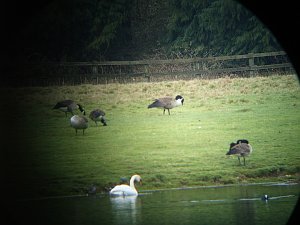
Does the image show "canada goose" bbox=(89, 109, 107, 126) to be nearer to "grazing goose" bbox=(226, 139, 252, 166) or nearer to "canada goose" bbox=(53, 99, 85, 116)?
"canada goose" bbox=(53, 99, 85, 116)

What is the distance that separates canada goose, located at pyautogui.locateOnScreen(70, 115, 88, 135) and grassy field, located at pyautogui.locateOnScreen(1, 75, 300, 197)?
323 millimetres

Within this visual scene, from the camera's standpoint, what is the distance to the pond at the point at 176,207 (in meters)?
13.2

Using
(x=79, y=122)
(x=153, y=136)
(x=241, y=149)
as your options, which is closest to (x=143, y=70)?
(x=153, y=136)

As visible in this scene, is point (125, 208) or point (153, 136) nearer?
point (125, 208)

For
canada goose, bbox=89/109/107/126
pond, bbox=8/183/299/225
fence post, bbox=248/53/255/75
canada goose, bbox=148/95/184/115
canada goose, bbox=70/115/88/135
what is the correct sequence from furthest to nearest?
fence post, bbox=248/53/255/75 → canada goose, bbox=148/95/184/115 → canada goose, bbox=89/109/107/126 → canada goose, bbox=70/115/88/135 → pond, bbox=8/183/299/225

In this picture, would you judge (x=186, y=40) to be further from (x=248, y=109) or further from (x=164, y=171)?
(x=164, y=171)

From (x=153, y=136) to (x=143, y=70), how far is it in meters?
4.18

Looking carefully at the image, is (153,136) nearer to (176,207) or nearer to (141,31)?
(141,31)

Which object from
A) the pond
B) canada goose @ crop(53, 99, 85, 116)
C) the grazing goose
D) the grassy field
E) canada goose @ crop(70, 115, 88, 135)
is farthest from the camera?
canada goose @ crop(53, 99, 85, 116)

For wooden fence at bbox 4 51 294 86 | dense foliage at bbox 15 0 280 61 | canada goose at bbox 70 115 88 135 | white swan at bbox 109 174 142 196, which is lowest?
white swan at bbox 109 174 142 196

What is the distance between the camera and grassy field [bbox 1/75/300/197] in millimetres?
19766

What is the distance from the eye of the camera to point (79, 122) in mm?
22203

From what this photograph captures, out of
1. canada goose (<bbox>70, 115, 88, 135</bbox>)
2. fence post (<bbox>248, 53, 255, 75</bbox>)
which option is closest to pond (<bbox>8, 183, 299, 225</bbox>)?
canada goose (<bbox>70, 115, 88, 135</bbox>)

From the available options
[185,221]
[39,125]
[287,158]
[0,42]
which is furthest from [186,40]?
[0,42]
